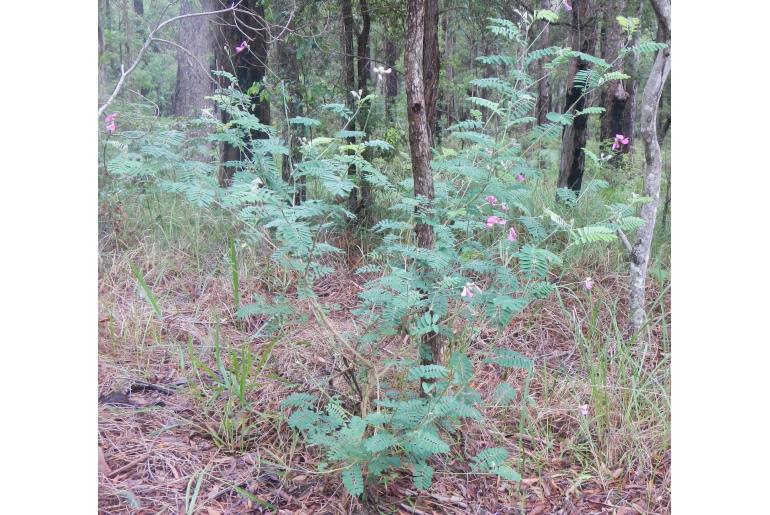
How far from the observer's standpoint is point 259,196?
1366mm

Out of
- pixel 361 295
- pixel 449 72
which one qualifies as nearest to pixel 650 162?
pixel 361 295

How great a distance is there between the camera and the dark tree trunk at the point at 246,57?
2727 millimetres

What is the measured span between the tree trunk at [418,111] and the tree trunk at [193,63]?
1.17m

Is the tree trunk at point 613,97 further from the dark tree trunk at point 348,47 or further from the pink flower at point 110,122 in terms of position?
the pink flower at point 110,122

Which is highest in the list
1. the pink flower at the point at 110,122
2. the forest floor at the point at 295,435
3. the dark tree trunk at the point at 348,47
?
the dark tree trunk at the point at 348,47

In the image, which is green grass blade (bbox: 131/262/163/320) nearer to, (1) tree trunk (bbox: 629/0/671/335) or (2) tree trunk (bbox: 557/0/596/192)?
(1) tree trunk (bbox: 629/0/671/335)

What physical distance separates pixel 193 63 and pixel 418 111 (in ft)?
4.97

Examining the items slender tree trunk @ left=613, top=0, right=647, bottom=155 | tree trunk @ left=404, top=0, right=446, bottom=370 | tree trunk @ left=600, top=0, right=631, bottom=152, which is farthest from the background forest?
slender tree trunk @ left=613, top=0, right=647, bottom=155

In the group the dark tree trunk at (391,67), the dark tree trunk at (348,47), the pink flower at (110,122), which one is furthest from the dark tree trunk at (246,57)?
the pink flower at (110,122)

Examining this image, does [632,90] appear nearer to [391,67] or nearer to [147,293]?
[391,67]

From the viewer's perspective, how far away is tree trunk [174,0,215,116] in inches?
99.9

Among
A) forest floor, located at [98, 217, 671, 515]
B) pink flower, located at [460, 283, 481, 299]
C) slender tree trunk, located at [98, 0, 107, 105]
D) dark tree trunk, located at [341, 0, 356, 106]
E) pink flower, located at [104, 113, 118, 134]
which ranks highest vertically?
dark tree trunk, located at [341, 0, 356, 106]

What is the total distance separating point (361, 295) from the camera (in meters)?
1.58
